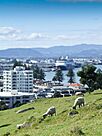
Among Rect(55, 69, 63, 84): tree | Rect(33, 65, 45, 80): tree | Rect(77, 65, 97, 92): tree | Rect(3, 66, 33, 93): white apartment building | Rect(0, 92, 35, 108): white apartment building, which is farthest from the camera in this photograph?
Rect(33, 65, 45, 80): tree

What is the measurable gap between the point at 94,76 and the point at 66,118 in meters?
31.1

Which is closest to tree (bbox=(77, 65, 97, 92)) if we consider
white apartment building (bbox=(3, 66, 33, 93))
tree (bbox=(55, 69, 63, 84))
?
white apartment building (bbox=(3, 66, 33, 93))

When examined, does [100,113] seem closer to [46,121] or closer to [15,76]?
[46,121]

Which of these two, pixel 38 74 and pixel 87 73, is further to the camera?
pixel 38 74

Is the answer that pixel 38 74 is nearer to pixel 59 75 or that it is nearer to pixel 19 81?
pixel 59 75

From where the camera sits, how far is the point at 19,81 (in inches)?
6009

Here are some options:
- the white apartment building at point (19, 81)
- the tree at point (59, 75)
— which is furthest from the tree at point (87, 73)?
the tree at point (59, 75)

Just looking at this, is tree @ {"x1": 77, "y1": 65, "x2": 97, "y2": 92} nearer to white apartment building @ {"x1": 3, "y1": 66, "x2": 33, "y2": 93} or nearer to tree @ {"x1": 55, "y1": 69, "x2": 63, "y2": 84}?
white apartment building @ {"x1": 3, "y1": 66, "x2": 33, "y2": 93}

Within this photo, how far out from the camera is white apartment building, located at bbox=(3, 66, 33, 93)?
489 feet

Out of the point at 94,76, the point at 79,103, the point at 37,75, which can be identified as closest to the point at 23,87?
the point at 37,75

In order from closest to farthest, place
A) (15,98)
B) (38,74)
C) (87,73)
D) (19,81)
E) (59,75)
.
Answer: (87,73) < (15,98) < (19,81) < (59,75) < (38,74)

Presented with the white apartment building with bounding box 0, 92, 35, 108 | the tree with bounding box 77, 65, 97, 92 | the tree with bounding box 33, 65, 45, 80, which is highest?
the tree with bounding box 77, 65, 97, 92

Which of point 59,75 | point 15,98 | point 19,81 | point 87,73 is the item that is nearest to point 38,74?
point 59,75

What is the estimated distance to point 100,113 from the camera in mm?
21172
